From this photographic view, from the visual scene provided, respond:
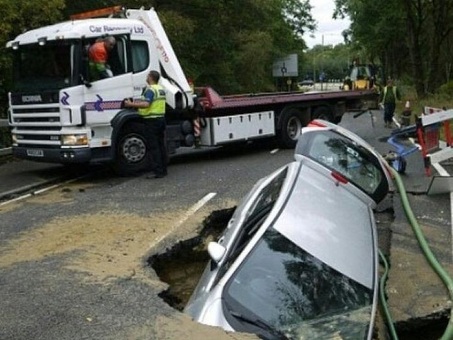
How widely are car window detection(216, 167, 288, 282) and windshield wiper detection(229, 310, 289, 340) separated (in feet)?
1.28

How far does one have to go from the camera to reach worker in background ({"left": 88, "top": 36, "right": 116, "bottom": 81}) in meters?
10.7

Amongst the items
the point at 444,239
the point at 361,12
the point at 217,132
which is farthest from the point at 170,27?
the point at 361,12

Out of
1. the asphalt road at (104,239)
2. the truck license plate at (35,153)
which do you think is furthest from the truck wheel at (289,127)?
the truck license plate at (35,153)

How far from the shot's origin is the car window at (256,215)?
415 cm

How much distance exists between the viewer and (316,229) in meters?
4.37

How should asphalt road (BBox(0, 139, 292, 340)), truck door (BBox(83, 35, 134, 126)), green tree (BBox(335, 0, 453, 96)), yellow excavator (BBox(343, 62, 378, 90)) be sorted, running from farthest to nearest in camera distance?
green tree (BBox(335, 0, 453, 96)) < yellow excavator (BBox(343, 62, 378, 90)) < truck door (BBox(83, 35, 134, 126)) < asphalt road (BBox(0, 139, 292, 340))

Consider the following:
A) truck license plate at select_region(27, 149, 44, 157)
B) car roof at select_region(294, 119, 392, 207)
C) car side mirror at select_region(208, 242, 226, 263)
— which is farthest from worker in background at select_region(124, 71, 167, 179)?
car side mirror at select_region(208, 242, 226, 263)

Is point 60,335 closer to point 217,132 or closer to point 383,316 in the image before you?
point 383,316

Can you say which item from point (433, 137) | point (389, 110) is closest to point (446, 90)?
point (389, 110)

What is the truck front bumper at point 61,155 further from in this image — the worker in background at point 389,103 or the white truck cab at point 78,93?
the worker in background at point 389,103

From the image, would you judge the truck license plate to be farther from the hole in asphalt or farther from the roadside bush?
the roadside bush

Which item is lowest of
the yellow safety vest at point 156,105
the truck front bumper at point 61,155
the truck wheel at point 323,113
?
the truck front bumper at point 61,155

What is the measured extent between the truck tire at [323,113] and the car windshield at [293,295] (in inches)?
468

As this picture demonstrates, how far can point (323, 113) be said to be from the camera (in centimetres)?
1602
